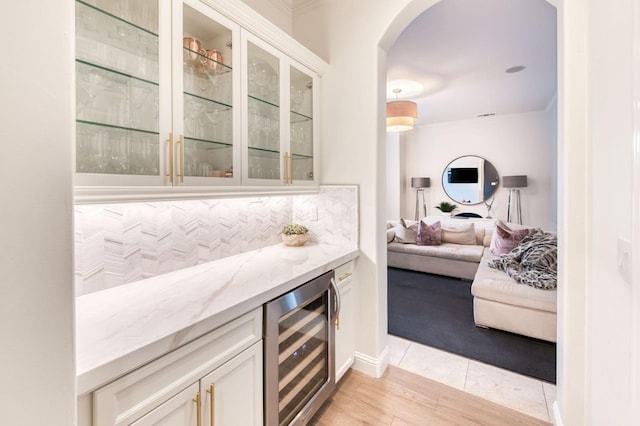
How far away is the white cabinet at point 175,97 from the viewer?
3.57ft

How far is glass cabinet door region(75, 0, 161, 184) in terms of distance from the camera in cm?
106

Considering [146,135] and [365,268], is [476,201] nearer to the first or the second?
[365,268]

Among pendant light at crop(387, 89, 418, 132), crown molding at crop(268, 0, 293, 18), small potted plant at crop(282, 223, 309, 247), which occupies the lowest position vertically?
small potted plant at crop(282, 223, 309, 247)

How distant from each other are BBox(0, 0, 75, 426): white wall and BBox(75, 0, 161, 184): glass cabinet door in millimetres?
597

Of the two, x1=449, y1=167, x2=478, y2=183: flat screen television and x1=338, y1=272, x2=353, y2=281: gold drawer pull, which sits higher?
x1=449, y1=167, x2=478, y2=183: flat screen television

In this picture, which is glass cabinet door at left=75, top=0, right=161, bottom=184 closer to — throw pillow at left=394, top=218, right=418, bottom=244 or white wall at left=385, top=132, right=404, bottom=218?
throw pillow at left=394, top=218, right=418, bottom=244

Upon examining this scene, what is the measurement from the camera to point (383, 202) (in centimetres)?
211

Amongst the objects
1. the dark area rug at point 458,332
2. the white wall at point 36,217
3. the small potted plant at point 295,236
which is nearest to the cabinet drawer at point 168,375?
the white wall at point 36,217

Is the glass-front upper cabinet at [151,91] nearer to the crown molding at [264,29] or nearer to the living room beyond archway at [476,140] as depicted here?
the crown molding at [264,29]

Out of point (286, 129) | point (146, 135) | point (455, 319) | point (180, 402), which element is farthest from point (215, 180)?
A: point (455, 319)

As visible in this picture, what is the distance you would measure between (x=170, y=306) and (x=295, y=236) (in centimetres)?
117

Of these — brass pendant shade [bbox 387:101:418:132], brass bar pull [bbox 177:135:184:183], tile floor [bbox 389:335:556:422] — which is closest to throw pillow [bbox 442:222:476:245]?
brass pendant shade [bbox 387:101:418:132]

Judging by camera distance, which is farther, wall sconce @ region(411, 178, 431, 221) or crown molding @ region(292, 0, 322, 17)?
wall sconce @ region(411, 178, 431, 221)
